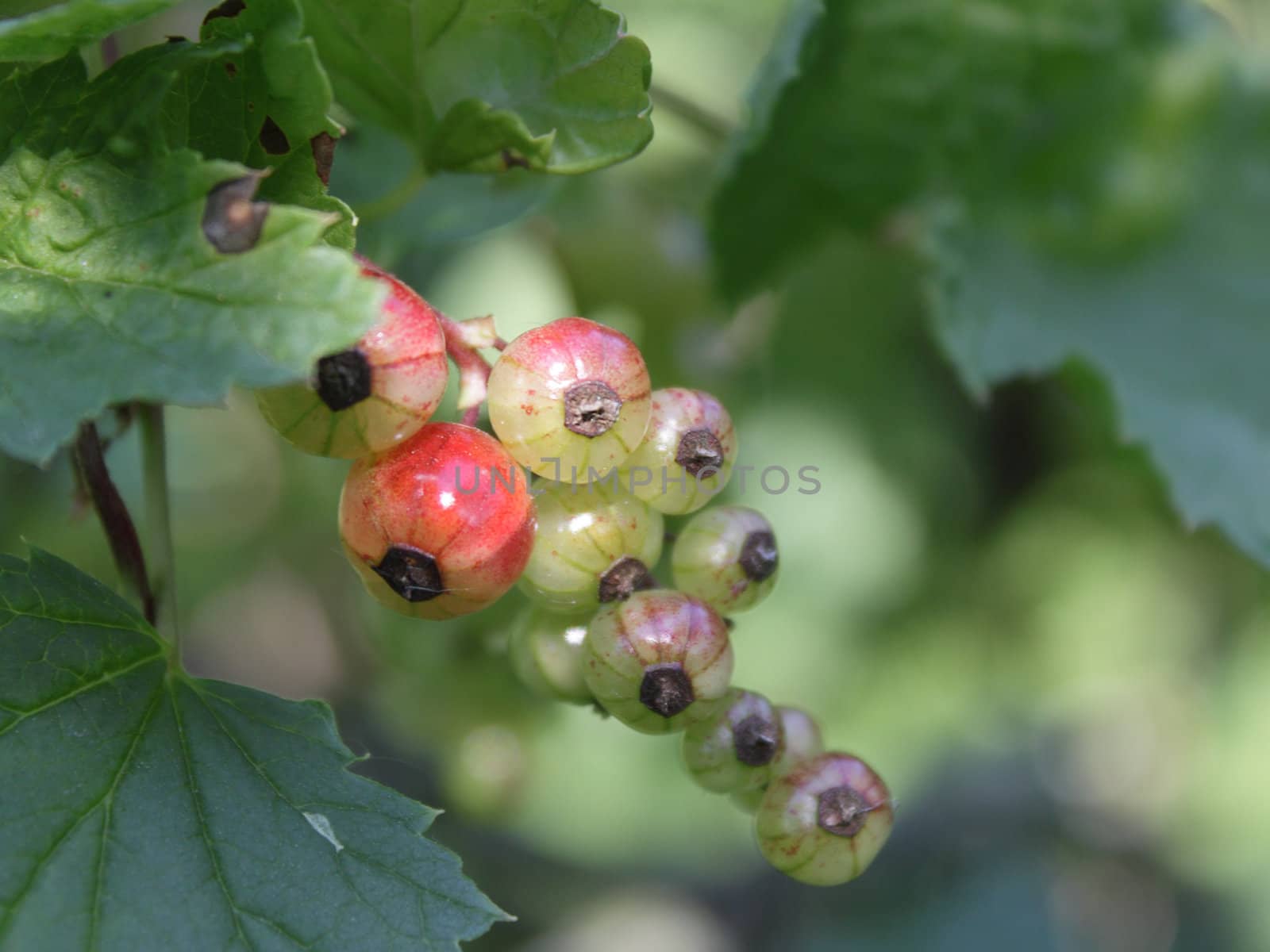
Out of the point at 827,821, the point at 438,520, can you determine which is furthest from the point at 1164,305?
the point at 438,520

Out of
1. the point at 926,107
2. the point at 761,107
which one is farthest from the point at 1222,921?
the point at 761,107

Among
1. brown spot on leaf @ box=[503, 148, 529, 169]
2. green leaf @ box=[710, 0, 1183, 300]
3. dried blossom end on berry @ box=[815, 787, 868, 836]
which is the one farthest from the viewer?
green leaf @ box=[710, 0, 1183, 300]

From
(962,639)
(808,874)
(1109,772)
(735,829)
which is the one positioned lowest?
(735,829)

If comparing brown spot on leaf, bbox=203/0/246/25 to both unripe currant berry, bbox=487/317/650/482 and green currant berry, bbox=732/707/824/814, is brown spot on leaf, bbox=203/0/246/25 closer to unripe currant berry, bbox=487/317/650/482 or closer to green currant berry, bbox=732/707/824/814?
unripe currant berry, bbox=487/317/650/482

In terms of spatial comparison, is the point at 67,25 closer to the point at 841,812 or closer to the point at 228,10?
the point at 228,10

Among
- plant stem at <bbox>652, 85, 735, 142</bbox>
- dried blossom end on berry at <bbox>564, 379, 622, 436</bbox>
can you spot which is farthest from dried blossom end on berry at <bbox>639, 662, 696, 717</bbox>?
plant stem at <bbox>652, 85, 735, 142</bbox>

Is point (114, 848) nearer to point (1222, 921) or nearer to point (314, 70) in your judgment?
point (314, 70)
